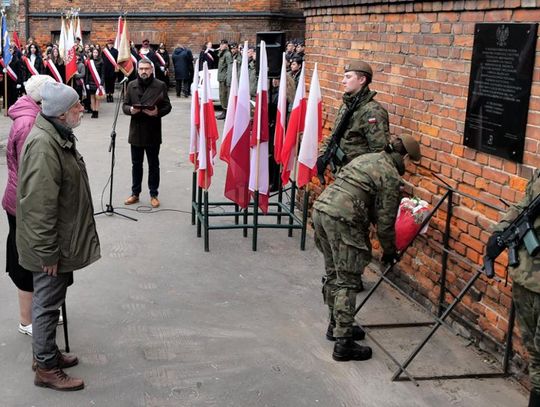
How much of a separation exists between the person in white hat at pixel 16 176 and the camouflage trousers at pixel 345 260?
85.1 inches

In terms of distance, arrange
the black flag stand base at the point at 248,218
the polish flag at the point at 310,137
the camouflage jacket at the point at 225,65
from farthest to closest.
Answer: the camouflage jacket at the point at 225,65 → the black flag stand base at the point at 248,218 → the polish flag at the point at 310,137

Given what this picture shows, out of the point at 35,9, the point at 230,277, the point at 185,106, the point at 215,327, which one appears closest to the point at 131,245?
the point at 230,277

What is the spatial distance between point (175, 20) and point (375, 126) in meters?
22.1

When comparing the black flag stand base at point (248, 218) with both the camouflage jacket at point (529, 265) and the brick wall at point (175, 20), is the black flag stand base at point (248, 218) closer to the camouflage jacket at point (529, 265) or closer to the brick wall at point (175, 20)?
the camouflage jacket at point (529, 265)

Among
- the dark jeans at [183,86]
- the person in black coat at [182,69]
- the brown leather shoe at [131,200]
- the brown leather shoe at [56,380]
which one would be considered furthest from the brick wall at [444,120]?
the dark jeans at [183,86]

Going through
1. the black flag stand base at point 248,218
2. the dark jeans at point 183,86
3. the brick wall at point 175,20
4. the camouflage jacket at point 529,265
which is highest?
the brick wall at point 175,20

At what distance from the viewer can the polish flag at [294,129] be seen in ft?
25.0

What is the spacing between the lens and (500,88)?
5.10 metres

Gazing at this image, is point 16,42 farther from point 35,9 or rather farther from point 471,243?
point 471,243

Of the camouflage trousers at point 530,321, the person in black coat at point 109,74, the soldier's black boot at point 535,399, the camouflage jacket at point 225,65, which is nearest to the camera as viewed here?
the camouflage trousers at point 530,321

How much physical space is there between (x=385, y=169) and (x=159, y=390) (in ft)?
6.99

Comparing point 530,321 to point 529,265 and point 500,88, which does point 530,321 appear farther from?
point 500,88

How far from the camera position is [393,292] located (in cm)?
665

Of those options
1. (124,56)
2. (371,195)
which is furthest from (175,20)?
(371,195)
